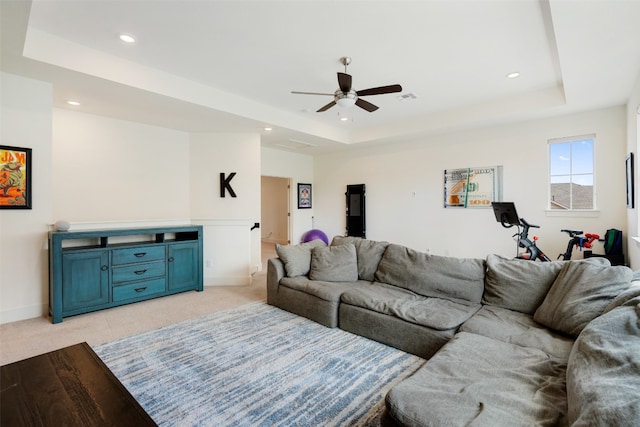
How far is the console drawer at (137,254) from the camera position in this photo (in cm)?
389

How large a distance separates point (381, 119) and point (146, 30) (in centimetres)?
401

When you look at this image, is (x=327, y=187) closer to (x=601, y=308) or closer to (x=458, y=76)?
(x=458, y=76)

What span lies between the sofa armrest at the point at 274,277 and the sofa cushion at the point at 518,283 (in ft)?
7.42

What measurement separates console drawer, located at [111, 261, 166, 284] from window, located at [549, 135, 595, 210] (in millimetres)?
6038

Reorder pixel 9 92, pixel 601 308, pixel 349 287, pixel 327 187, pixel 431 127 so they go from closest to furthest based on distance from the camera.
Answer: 1. pixel 601 308
2. pixel 9 92
3. pixel 349 287
4. pixel 431 127
5. pixel 327 187

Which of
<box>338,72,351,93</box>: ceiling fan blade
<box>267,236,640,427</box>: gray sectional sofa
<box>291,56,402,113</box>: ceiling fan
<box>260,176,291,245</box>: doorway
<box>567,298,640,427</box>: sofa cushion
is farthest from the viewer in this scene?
<box>260,176,291,245</box>: doorway

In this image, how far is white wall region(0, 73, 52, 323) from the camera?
10.6ft

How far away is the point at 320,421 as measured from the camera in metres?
1.86

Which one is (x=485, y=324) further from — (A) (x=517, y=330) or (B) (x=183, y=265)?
(B) (x=183, y=265)

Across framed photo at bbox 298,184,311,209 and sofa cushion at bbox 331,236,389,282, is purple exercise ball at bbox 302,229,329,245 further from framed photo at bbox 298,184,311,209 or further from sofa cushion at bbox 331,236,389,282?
sofa cushion at bbox 331,236,389,282

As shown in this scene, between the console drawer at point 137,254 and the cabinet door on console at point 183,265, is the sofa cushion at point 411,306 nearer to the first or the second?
the cabinet door on console at point 183,265

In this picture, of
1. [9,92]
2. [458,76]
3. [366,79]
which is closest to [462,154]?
[458,76]

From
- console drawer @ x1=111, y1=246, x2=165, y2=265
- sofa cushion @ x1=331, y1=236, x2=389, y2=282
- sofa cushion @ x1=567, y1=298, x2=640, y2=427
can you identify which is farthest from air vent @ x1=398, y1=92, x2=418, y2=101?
console drawer @ x1=111, y1=246, x2=165, y2=265

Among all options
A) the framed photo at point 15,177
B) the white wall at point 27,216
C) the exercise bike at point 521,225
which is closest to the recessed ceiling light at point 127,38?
the white wall at point 27,216
